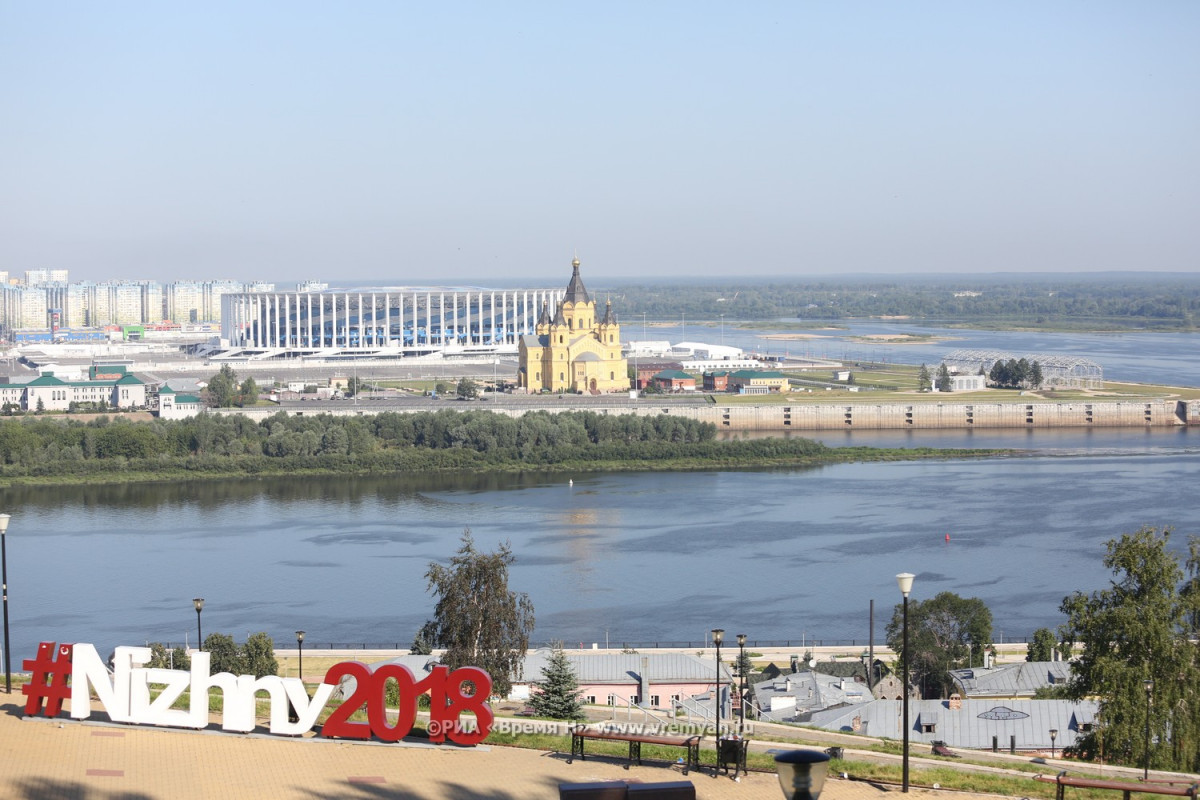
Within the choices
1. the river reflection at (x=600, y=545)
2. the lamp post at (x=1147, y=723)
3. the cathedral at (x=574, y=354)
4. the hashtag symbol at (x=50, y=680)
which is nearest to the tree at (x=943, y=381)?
the cathedral at (x=574, y=354)

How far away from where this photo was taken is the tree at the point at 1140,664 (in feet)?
26.7

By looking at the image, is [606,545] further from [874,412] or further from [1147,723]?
[874,412]

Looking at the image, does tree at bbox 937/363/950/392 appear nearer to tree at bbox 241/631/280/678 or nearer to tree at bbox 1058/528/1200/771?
tree at bbox 241/631/280/678

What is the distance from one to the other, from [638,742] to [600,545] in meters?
11.9

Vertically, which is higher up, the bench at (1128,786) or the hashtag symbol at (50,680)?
the hashtag symbol at (50,680)

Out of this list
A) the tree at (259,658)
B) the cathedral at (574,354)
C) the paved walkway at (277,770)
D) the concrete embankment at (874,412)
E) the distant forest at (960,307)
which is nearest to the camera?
the paved walkway at (277,770)

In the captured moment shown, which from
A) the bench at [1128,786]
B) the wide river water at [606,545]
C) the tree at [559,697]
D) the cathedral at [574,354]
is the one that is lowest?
the wide river water at [606,545]

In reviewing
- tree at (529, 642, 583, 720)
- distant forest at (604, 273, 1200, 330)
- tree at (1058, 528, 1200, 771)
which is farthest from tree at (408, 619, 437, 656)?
distant forest at (604, 273, 1200, 330)

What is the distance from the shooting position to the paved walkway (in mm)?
6273

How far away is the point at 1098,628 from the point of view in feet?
28.1

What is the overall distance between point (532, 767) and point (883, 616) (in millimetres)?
8704

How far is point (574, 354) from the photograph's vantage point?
117ft

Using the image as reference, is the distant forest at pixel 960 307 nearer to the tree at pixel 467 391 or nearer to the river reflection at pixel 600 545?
the tree at pixel 467 391

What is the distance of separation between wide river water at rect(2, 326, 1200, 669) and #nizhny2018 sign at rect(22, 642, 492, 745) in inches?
215
